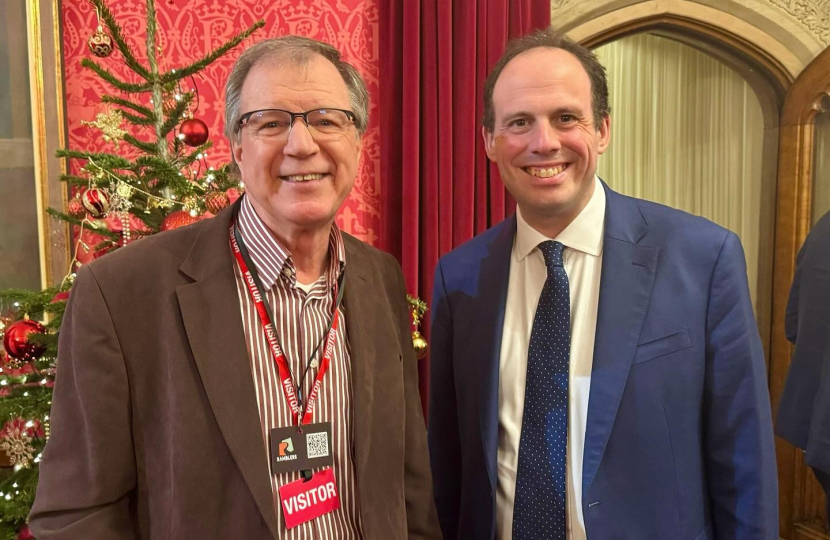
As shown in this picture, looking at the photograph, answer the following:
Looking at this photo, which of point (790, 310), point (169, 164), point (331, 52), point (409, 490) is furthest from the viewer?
point (790, 310)

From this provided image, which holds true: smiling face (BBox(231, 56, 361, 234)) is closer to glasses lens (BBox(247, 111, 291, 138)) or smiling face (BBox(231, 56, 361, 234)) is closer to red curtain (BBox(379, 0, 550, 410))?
glasses lens (BBox(247, 111, 291, 138))

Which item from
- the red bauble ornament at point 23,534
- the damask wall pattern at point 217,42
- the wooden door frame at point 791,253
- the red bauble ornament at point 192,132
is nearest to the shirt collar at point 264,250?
the red bauble ornament at point 192,132

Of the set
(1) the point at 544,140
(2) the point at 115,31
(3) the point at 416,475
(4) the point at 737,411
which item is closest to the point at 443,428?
(3) the point at 416,475

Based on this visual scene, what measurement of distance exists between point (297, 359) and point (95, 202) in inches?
37.0

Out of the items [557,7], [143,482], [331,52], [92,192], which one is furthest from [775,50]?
[143,482]

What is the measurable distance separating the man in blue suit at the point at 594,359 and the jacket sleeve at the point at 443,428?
0.53ft

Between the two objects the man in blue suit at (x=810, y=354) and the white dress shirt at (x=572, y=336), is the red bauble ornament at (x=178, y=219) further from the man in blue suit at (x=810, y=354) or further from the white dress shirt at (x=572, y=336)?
the man in blue suit at (x=810, y=354)

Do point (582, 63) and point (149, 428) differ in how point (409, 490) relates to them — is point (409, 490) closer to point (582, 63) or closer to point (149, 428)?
point (149, 428)

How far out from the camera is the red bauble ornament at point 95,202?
1750 millimetres

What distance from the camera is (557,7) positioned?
3139mm

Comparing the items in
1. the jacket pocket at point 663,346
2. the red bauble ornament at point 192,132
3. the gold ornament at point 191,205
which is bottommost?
the jacket pocket at point 663,346

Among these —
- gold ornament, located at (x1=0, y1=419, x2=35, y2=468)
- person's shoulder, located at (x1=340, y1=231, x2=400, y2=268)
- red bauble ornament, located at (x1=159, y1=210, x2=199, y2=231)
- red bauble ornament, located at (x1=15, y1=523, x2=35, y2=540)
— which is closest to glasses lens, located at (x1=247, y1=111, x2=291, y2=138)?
person's shoulder, located at (x1=340, y1=231, x2=400, y2=268)

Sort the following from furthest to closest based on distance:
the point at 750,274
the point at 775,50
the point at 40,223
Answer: the point at 750,274 → the point at 775,50 → the point at 40,223

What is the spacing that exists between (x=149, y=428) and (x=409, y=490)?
0.66m
